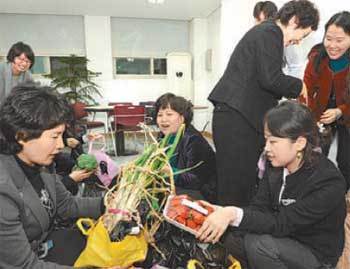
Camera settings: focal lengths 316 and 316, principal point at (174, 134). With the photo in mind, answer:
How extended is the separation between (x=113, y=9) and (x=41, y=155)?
Answer: 19.7 feet

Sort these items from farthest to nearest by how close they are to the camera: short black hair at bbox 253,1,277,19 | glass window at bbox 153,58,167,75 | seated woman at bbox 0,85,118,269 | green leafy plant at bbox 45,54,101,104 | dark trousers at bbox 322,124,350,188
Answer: glass window at bbox 153,58,167,75, green leafy plant at bbox 45,54,101,104, short black hair at bbox 253,1,277,19, dark trousers at bbox 322,124,350,188, seated woman at bbox 0,85,118,269

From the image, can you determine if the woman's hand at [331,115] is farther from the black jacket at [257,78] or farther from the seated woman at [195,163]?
the seated woman at [195,163]

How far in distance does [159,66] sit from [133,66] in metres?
0.61

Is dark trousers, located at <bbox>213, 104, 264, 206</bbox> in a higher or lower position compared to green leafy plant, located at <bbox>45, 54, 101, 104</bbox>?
lower

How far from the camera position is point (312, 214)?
1.12 metres

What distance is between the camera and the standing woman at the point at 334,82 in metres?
1.73

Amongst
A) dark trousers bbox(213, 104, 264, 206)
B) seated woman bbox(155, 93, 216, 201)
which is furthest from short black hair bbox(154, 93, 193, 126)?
dark trousers bbox(213, 104, 264, 206)

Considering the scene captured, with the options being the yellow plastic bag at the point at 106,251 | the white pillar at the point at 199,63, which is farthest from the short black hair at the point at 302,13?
the white pillar at the point at 199,63

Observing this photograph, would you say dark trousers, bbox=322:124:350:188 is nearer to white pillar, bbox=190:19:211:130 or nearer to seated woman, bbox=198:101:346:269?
seated woman, bbox=198:101:346:269

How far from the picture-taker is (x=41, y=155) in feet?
3.31

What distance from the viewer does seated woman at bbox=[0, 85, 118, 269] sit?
0.90 meters

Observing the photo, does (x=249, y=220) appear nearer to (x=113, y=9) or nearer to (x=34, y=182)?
(x=34, y=182)

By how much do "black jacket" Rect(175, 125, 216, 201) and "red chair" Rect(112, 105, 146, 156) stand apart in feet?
10.1

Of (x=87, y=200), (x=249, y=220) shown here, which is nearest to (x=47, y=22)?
(x=87, y=200)
